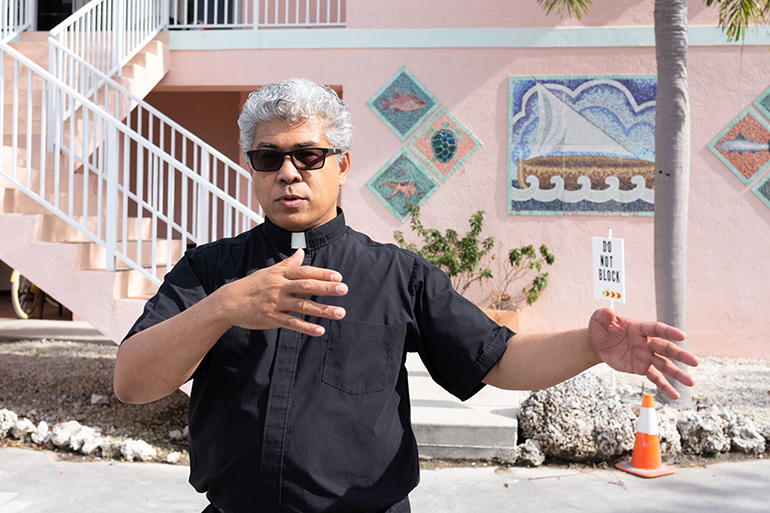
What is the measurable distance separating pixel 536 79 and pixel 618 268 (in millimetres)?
3497

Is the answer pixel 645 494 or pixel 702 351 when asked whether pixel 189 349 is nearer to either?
pixel 645 494

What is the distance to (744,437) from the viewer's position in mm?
4863

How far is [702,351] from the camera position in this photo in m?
8.14

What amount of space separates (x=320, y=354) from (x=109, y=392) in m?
5.09

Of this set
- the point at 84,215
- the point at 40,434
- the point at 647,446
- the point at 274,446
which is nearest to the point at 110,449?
the point at 40,434

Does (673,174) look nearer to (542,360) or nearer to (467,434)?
(467,434)

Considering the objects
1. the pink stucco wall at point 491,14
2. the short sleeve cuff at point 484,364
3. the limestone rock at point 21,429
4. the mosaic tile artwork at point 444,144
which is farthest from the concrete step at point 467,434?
the pink stucco wall at point 491,14

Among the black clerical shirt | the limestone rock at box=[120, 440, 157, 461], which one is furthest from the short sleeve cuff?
the limestone rock at box=[120, 440, 157, 461]

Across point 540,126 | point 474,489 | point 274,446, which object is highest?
point 540,126

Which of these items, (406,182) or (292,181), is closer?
(292,181)

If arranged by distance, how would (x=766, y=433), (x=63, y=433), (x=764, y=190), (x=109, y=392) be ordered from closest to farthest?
1. (x=63, y=433)
2. (x=766, y=433)
3. (x=109, y=392)
4. (x=764, y=190)

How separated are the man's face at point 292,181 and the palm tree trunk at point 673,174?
4.62 meters

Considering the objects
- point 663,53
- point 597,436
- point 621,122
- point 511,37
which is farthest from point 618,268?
point 511,37

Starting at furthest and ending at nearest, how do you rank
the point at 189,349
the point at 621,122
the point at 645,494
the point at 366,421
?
the point at 621,122
the point at 645,494
the point at 366,421
the point at 189,349
